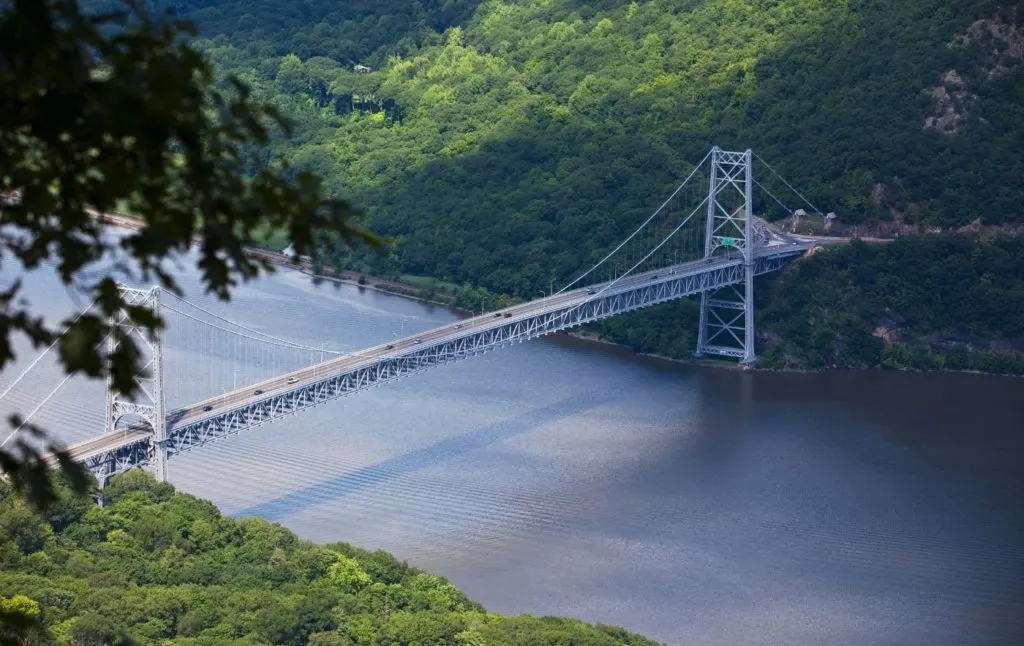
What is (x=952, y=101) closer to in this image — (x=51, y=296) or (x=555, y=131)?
(x=555, y=131)

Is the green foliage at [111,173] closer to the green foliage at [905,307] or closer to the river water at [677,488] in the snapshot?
the river water at [677,488]

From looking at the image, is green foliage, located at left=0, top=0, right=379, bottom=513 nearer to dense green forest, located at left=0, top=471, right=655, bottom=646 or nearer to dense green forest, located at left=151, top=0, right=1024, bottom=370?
dense green forest, located at left=0, top=471, right=655, bottom=646

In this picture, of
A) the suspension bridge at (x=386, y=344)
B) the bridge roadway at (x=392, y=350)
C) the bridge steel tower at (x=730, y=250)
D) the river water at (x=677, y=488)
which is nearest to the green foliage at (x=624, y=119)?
the suspension bridge at (x=386, y=344)

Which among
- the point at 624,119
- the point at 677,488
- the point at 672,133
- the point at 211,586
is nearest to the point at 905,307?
the point at 672,133

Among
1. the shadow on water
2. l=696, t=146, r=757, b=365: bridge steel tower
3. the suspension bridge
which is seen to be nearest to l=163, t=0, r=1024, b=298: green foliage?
the suspension bridge

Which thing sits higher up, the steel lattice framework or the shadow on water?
the steel lattice framework

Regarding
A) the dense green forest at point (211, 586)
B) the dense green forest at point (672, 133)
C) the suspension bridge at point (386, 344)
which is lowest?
the dense green forest at point (211, 586)
